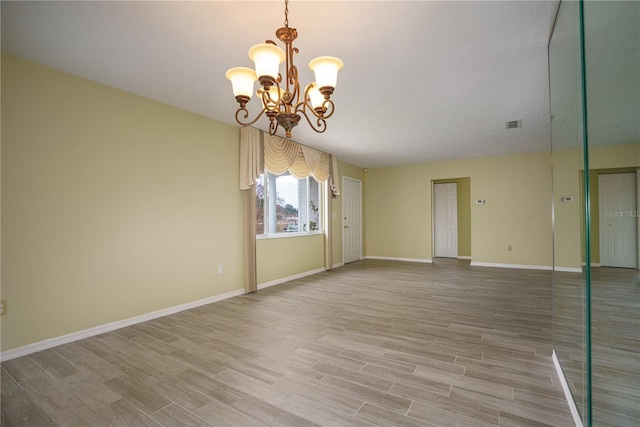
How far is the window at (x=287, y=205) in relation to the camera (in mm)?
5234

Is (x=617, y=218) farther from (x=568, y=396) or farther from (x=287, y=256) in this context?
(x=287, y=256)

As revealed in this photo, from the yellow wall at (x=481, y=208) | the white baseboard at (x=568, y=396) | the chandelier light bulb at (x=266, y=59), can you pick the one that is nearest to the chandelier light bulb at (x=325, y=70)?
the chandelier light bulb at (x=266, y=59)

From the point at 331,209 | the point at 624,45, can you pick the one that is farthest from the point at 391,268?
the point at 624,45

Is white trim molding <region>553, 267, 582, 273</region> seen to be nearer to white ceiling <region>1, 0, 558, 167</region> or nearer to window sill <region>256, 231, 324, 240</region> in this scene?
white ceiling <region>1, 0, 558, 167</region>

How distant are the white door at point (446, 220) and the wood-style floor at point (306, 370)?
4888 millimetres

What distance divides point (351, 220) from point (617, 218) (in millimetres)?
6780

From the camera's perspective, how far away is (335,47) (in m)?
2.55

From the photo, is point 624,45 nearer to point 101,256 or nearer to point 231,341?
point 231,341

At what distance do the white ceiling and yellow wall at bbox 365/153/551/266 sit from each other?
123 inches

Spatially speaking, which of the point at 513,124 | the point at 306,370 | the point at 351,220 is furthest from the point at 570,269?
the point at 351,220

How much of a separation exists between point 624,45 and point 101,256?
161 inches

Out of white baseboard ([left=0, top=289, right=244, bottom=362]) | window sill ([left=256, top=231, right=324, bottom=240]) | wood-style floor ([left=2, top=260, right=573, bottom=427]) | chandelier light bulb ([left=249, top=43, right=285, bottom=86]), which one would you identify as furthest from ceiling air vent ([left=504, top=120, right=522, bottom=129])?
white baseboard ([left=0, top=289, right=244, bottom=362])

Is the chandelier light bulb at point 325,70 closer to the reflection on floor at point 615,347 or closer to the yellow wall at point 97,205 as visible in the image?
the reflection on floor at point 615,347

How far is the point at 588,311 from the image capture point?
145cm
